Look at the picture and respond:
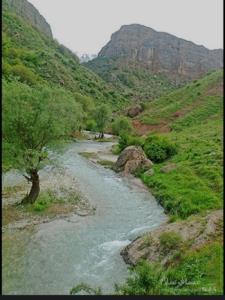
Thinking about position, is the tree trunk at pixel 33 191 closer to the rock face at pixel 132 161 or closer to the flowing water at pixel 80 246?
the flowing water at pixel 80 246

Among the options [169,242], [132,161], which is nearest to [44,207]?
[169,242]

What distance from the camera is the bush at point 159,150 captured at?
5209cm

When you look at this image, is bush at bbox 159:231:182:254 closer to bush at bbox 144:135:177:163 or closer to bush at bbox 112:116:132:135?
bush at bbox 144:135:177:163

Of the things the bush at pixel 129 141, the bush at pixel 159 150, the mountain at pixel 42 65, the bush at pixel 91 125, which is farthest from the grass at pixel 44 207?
the mountain at pixel 42 65

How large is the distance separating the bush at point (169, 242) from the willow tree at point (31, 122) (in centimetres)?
1141

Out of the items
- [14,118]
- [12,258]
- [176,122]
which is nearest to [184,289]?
[12,258]

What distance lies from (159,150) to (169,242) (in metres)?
30.1

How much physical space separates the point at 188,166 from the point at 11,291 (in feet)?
93.2

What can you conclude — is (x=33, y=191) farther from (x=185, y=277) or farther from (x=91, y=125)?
(x=91, y=125)

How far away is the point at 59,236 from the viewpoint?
2666 cm

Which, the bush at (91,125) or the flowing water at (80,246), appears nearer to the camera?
the flowing water at (80,246)

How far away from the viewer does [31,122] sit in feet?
98.4

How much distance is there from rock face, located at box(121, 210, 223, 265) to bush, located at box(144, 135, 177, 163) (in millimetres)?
26798

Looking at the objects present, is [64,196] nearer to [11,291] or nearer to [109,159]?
[11,291]
